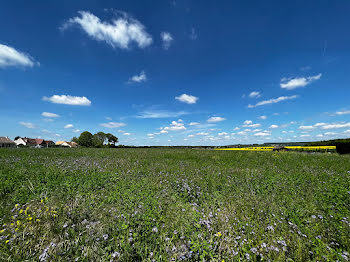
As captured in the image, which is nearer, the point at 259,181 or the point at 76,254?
the point at 76,254

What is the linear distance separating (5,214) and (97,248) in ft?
10.4

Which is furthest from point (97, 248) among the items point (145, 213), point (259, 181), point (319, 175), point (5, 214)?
point (319, 175)

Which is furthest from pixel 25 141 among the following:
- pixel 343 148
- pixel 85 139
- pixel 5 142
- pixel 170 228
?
pixel 343 148

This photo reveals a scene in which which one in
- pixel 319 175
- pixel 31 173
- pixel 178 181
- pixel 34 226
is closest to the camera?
pixel 34 226

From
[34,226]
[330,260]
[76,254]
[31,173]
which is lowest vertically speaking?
[330,260]

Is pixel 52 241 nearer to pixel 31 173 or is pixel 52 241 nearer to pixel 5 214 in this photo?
pixel 5 214

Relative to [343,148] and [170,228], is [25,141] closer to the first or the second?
[170,228]

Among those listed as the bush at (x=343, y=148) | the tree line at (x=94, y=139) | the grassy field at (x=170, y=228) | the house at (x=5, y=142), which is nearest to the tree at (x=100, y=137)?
the tree line at (x=94, y=139)

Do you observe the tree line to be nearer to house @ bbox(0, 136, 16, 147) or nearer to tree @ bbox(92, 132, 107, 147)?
tree @ bbox(92, 132, 107, 147)

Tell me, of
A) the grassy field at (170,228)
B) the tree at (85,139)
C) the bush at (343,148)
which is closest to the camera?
the grassy field at (170,228)

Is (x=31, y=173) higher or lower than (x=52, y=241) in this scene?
higher

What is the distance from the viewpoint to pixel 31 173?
21.4ft

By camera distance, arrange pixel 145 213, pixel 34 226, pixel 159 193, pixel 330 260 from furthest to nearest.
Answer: pixel 159 193 < pixel 145 213 < pixel 34 226 < pixel 330 260

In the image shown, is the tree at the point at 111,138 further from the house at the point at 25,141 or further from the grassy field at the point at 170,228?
the grassy field at the point at 170,228
